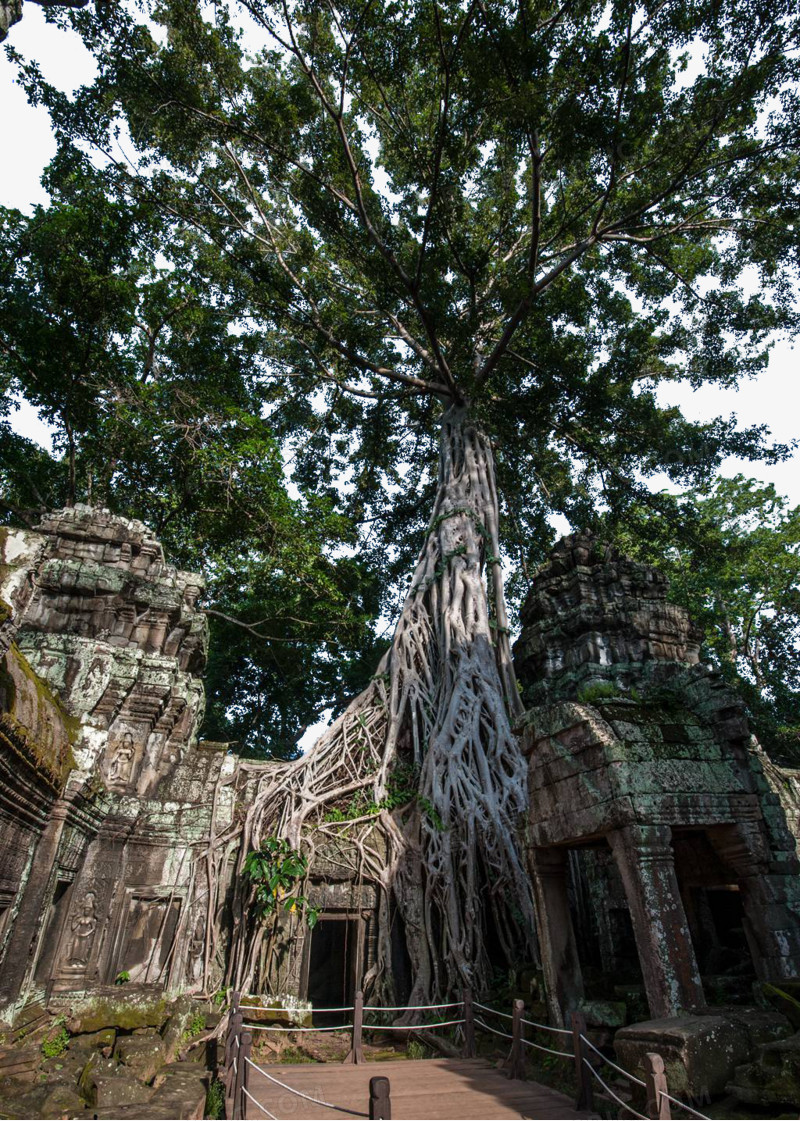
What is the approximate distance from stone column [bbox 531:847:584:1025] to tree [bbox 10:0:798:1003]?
1917 mm

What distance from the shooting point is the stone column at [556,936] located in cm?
457

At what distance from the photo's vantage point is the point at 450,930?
6578 mm

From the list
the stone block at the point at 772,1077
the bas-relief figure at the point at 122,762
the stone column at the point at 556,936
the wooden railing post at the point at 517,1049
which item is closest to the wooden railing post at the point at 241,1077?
the wooden railing post at the point at 517,1049

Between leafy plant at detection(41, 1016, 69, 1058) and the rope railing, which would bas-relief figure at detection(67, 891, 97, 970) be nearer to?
leafy plant at detection(41, 1016, 69, 1058)

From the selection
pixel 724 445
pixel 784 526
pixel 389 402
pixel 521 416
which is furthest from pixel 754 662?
pixel 389 402

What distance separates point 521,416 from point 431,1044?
1092 centimetres

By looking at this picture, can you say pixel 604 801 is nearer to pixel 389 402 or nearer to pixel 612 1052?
pixel 612 1052

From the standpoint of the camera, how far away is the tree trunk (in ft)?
22.2

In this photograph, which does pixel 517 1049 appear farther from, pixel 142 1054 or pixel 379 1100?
pixel 142 1054

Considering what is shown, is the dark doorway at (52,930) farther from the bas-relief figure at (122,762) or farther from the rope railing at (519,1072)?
the rope railing at (519,1072)

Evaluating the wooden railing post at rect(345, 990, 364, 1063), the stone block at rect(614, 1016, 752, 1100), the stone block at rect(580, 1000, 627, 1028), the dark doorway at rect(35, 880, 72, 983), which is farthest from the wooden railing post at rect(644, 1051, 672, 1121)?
the dark doorway at rect(35, 880, 72, 983)

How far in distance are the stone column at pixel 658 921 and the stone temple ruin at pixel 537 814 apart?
12mm

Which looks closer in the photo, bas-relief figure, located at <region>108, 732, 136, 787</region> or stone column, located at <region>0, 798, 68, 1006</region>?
stone column, located at <region>0, 798, 68, 1006</region>

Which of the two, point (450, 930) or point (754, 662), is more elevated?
point (754, 662)
